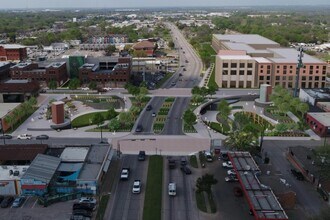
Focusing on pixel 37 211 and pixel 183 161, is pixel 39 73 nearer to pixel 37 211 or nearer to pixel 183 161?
pixel 183 161

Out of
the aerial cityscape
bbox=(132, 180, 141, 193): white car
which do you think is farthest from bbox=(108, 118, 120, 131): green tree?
bbox=(132, 180, 141, 193): white car

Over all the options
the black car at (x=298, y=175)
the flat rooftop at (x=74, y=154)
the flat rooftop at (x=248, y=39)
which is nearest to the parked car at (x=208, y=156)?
the black car at (x=298, y=175)

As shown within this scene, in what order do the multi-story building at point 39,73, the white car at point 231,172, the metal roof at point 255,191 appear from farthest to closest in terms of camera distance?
the multi-story building at point 39,73
the white car at point 231,172
the metal roof at point 255,191

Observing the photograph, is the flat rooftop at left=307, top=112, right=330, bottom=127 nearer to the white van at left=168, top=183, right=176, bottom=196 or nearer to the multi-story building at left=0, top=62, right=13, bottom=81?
the white van at left=168, top=183, right=176, bottom=196

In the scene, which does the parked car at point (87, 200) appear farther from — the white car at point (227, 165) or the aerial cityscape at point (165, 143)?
the white car at point (227, 165)

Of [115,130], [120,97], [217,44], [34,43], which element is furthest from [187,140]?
[34,43]

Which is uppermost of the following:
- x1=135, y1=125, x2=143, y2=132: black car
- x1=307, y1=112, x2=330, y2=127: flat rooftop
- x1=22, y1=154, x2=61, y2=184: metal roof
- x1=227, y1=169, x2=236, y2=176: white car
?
x1=307, y1=112, x2=330, y2=127: flat rooftop
